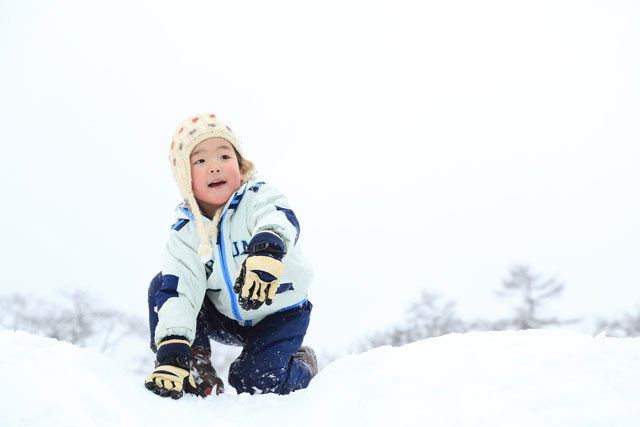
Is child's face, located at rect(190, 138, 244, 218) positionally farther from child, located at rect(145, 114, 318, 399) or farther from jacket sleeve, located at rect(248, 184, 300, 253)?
jacket sleeve, located at rect(248, 184, 300, 253)

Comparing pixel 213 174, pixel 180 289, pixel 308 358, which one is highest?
pixel 213 174

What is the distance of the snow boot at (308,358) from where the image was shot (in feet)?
8.56

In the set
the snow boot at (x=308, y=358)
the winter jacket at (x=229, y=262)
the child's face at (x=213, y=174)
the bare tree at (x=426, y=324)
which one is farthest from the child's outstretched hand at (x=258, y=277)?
the bare tree at (x=426, y=324)

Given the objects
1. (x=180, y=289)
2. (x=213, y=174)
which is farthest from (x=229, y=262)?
(x=213, y=174)

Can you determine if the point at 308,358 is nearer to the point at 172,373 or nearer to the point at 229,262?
the point at 229,262

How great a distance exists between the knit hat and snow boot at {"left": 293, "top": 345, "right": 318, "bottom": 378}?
2.67ft

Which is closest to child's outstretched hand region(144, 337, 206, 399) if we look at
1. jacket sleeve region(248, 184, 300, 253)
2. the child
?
the child

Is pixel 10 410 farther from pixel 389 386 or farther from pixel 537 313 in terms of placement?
pixel 537 313

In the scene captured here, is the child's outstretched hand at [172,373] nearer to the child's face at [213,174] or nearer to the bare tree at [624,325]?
the child's face at [213,174]

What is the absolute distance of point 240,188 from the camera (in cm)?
250

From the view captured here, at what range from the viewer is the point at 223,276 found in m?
2.35

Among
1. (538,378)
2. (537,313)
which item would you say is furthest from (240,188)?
(537,313)

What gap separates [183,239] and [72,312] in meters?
16.9

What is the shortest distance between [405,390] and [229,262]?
3.94ft
